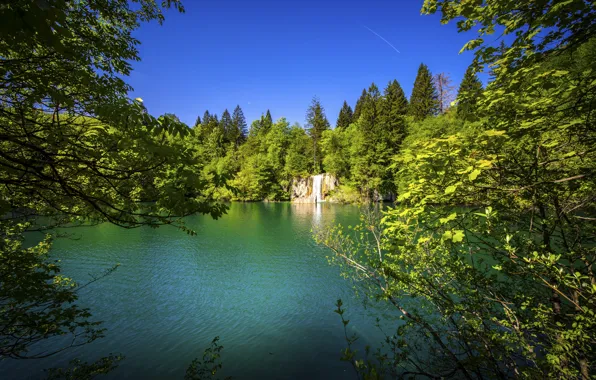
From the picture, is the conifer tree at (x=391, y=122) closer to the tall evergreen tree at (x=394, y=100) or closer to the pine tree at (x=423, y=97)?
the tall evergreen tree at (x=394, y=100)

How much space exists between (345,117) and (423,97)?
1816 cm

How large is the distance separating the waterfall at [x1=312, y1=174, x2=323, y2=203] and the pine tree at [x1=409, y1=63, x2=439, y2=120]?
19.2 meters

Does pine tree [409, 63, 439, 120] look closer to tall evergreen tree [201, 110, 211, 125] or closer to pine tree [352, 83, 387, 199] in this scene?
pine tree [352, 83, 387, 199]

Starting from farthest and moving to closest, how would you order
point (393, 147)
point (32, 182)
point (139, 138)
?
point (393, 147)
point (139, 138)
point (32, 182)

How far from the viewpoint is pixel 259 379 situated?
5.45 meters

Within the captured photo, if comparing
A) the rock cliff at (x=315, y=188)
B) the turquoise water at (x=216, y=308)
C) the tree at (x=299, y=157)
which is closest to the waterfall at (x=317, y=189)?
the rock cliff at (x=315, y=188)

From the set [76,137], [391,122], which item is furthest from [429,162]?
[391,122]

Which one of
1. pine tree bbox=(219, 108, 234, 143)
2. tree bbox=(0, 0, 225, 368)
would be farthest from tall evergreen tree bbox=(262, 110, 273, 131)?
tree bbox=(0, 0, 225, 368)

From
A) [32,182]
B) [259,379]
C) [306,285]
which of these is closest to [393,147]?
[306,285]

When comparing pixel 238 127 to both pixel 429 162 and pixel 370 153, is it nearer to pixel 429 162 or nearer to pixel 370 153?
pixel 370 153

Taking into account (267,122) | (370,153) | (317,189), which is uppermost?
(267,122)

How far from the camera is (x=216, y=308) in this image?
28.9ft

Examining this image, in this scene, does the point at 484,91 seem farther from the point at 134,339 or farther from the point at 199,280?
the point at 199,280

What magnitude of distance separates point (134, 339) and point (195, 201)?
21.7 feet
